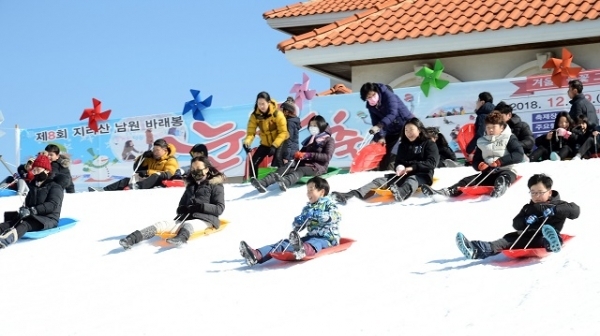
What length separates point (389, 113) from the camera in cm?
1477

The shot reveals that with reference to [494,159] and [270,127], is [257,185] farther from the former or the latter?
[494,159]

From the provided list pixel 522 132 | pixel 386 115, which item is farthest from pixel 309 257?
pixel 522 132

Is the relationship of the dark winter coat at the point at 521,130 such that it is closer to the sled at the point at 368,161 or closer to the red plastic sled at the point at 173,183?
the sled at the point at 368,161

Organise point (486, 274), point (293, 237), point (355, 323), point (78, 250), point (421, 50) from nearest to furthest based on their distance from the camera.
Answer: point (355, 323), point (486, 274), point (293, 237), point (78, 250), point (421, 50)

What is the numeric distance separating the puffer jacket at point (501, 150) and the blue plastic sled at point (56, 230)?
5.14 m

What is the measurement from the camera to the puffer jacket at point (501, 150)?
1223 centimetres

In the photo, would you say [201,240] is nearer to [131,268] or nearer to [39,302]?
[131,268]

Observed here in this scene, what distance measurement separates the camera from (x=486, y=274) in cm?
903

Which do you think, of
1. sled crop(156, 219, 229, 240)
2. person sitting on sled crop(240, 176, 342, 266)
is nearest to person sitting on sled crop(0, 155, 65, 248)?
sled crop(156, 219, 229, 240)

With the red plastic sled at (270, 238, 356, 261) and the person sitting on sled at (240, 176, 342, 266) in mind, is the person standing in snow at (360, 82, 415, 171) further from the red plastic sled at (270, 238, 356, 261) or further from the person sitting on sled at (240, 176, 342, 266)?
the red plastic sled at (270, 238, 356, 261)

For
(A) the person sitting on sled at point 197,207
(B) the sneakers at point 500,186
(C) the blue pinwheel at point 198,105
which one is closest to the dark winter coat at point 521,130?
(B) the sneakers at point 500,186

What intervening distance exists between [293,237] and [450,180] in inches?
156

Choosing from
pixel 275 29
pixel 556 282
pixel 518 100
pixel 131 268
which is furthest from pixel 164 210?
pixel 275 29

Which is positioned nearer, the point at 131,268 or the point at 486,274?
the point at 486,274
